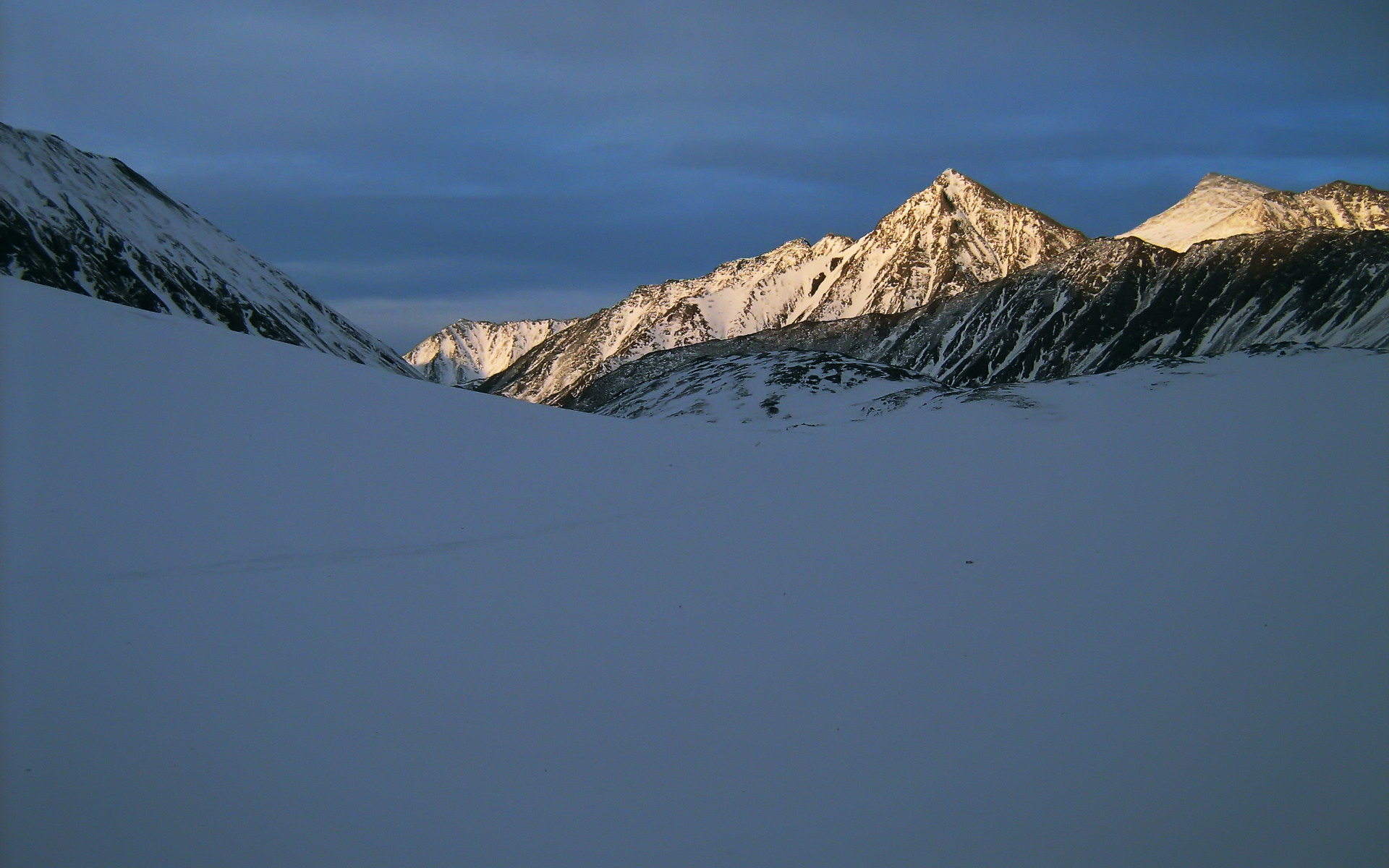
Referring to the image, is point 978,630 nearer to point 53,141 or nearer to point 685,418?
point 685,418

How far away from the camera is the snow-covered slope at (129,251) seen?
78125mm

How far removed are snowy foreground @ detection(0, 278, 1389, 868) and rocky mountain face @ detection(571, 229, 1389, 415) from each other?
225ft

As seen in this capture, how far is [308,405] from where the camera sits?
12133 mm

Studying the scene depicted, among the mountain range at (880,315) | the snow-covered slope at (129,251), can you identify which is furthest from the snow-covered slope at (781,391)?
the snow-covered slope at (129,251)

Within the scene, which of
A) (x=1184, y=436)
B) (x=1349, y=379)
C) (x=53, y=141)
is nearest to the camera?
(x=1184, y=436)

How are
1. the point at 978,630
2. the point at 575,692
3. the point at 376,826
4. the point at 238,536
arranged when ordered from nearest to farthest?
the point at 376,826 → the point at 575,692 → the point at 978,630 → the point at 238,536

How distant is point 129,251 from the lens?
8962 cm

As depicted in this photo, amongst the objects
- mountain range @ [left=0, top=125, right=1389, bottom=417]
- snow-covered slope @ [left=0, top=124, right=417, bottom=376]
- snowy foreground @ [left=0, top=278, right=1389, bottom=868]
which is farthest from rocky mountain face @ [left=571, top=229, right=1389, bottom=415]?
snowy foreground @ [left=0, top=278, right=1389, bottom=868]

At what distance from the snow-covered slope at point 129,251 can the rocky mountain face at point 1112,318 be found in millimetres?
39305

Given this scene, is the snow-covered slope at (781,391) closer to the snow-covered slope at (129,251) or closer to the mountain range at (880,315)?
the mountain range at (880,315)

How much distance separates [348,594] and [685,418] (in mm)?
62062

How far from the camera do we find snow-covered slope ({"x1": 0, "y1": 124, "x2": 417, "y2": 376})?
78.1 m

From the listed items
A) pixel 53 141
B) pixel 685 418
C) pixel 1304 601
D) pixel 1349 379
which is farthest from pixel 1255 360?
pixel 53 141

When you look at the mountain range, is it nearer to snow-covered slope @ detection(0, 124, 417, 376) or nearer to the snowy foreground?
snow-covered slope @ detection(0, 124, 417, 376)
